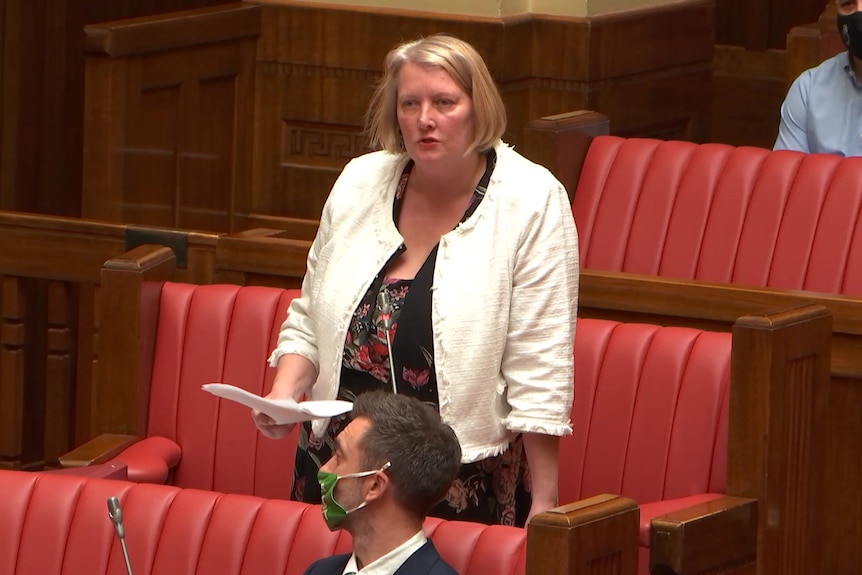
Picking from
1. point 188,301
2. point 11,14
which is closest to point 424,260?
point 188,301

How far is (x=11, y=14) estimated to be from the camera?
5.59 metres

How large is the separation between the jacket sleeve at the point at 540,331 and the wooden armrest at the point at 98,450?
0.99 meters

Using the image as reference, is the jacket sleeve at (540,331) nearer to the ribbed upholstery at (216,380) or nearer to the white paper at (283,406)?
the white paper at (283,406)

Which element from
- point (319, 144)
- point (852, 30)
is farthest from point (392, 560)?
point (319, 144)

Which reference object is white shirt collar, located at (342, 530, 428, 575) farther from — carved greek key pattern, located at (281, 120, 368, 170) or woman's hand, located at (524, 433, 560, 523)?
carved greek key pattern, located at (281, 120, 368, 170)

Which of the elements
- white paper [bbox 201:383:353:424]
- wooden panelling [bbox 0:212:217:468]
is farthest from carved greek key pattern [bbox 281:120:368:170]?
white paper [bbox 201:383:353:424]

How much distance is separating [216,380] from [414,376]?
96cm

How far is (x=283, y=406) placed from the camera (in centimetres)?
252

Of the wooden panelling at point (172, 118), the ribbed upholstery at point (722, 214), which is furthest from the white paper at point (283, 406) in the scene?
the wooden panelling at point (172, 118)

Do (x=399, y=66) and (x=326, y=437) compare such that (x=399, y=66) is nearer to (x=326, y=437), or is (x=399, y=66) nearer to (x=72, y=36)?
(x=326, y=437)

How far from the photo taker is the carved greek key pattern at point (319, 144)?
5773mm

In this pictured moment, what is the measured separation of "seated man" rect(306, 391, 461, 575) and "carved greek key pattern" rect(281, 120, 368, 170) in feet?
10.8

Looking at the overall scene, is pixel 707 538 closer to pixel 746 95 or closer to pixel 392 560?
pixel 392 560

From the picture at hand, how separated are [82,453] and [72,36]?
266 centimetres
